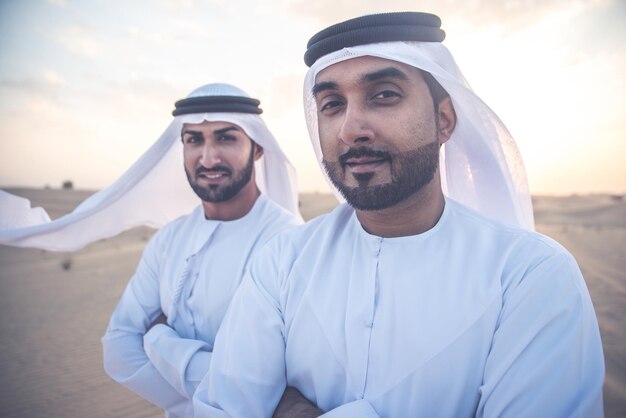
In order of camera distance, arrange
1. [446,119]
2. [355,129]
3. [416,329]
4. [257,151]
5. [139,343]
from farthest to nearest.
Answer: [257,151]
[139,343]
[446,119]
[355,129]
[416,329]

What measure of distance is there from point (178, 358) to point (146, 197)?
167 cm

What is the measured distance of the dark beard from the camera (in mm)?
1489

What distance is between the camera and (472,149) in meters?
1.91

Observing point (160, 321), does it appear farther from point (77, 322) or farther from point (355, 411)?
point (77, 322)

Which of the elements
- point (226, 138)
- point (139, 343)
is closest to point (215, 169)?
point (226, 138)

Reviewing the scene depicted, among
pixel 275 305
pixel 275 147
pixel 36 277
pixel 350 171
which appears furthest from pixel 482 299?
pixel 36 277

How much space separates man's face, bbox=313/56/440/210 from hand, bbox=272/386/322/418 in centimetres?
72

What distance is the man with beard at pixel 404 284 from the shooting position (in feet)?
3.90

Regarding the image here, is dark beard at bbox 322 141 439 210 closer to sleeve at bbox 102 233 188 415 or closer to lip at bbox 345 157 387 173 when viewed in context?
lip at bbox 345 157 387 173

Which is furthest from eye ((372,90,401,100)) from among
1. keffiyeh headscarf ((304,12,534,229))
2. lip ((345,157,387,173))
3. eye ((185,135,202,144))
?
eye ((185,135,202,144))

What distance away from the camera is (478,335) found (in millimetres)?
1268

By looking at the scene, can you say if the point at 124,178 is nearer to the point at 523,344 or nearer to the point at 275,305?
the point at 275,305

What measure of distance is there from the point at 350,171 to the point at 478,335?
2.29 ft

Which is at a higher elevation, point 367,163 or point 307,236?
point 367,163
